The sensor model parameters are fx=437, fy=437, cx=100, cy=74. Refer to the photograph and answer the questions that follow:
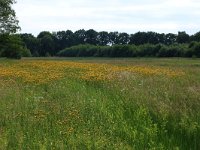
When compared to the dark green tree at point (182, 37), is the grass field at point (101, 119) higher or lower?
lower

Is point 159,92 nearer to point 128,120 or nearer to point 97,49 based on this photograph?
point 128,120

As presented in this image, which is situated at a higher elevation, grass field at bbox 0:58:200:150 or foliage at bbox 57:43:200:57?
grass field at bbox 0:58:200:150

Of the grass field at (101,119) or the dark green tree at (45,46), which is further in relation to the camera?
the dark green tree at (45,46)

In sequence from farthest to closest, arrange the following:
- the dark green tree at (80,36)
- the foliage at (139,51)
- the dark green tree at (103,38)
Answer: the dark green tree at (80,36) → the dark green tree at (103,38) → the foliage at (139,51)

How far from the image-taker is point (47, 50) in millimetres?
118062

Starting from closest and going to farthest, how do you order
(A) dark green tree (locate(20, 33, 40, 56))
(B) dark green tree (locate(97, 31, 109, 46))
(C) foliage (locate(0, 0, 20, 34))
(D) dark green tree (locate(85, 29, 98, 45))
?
(C) foliage (locate(0, 0, 20, 34)) < (A) dark green tree (locate(20, 33, 40, 56)) < (B) dark green tree (locate(97, 31, 109, 46)) < (D) dark green tree (locate(85, 29, 98, 45))

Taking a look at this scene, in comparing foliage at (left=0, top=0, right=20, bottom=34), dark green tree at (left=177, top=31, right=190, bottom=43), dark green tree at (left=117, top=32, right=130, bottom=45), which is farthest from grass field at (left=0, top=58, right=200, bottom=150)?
dark green tree at (left=117, top=32, right=130, bottom=45)

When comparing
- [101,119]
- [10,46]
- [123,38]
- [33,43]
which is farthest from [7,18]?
[123,38]

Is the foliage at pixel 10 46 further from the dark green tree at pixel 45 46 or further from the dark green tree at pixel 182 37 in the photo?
the dark green tree at pixel 182 37

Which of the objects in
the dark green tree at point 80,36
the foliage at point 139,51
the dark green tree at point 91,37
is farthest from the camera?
the dark green tree at point 91,37

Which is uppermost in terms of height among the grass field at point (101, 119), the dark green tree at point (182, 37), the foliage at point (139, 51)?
the dark green tree at point (182, 37)

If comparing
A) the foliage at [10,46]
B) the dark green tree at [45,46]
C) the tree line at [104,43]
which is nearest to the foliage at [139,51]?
→ the tree line at [104,43]

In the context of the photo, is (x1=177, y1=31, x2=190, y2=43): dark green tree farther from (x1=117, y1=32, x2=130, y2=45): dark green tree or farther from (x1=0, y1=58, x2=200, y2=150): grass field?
(x1=0, y1=58, x2=200, y2=150): grass field

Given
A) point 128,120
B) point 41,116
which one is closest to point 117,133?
point 128,120
